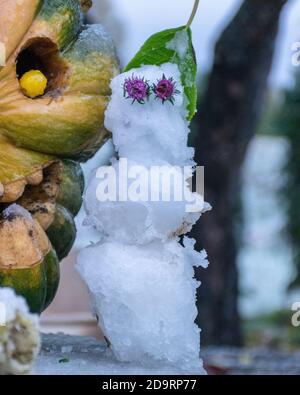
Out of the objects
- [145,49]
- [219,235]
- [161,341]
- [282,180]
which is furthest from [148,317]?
[282,180]

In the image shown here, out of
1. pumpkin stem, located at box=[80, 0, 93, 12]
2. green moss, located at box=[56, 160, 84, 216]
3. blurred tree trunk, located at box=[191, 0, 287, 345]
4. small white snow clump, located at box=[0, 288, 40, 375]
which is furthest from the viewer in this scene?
blurred tree trunk, located at box=[191, 0, 287, 345]

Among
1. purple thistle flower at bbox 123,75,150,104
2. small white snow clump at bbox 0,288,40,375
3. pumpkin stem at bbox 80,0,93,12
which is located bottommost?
small white snow clump at bbox 0,288,40,375

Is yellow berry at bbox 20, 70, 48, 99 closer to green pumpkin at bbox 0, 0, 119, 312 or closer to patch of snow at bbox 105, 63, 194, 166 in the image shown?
green pumpkin at bbox 0, 0, 119, 312

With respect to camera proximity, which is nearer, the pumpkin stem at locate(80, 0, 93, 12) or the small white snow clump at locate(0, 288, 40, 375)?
the small white snow clump at locate(0, 288, 40, 375)

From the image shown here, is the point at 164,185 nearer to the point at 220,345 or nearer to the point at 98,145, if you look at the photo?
the point at 98,145

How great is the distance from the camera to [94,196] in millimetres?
1698

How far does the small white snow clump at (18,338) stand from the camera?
1.27 meters

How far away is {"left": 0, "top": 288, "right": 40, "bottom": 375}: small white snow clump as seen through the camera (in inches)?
49.9

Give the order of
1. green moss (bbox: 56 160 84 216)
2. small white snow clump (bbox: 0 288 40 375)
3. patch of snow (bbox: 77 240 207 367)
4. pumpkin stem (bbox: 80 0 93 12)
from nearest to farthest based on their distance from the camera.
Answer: small white snow clump (bbox: 0 288 40 375), patch of snow (bbox: 77 240 207 367), green moss (bbox: 56 160 84 216), pumpkin stem (bbox: 80 0 93 12)

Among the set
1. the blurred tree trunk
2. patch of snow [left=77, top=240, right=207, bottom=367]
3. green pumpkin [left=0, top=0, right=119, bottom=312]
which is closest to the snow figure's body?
patch of snow [left=77, top=240, right=207, bottom=367]

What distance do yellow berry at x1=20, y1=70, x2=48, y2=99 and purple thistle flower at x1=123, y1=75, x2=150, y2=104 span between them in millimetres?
198

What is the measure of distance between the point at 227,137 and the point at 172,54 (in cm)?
258

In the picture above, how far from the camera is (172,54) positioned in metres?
1.77
